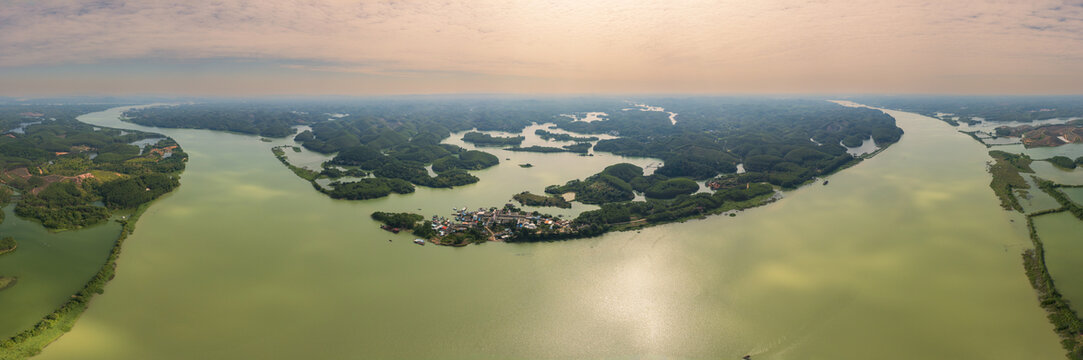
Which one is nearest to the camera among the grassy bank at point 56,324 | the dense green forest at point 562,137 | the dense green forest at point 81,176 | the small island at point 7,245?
the grassy bank at point 56,324

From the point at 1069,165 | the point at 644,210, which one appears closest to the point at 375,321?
the point at 644,210

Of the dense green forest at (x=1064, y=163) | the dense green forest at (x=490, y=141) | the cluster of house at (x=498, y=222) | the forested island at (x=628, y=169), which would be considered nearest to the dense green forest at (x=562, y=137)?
the forested island at (x=628, y=169)

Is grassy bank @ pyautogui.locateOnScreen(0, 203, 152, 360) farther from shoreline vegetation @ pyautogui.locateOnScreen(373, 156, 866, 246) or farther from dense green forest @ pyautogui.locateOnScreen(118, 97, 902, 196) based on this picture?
dense green forest @ pyautogui.locateOnScreen(118, 97, 902, 196)

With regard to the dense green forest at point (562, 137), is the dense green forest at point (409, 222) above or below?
below

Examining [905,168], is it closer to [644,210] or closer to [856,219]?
[856,219]

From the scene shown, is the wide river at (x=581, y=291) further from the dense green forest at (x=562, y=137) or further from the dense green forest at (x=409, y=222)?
the dense green forest at (x=562, y=137)
